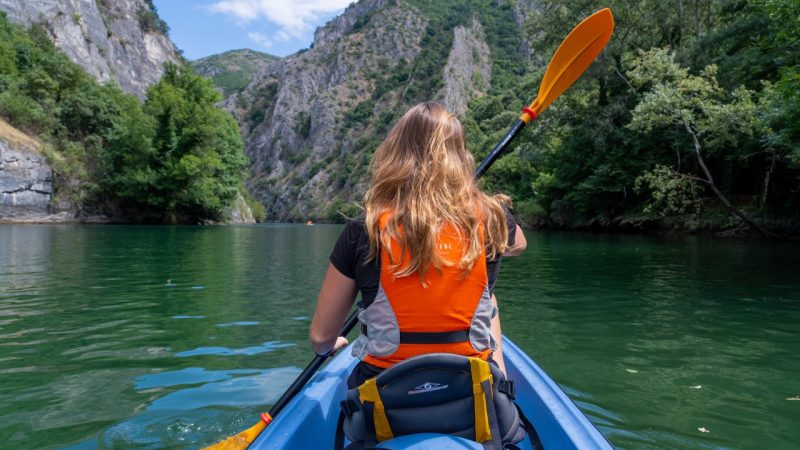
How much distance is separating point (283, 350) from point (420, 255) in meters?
4.03

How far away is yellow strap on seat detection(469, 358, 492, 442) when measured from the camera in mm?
1814

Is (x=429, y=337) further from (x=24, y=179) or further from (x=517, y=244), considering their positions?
(x=24, y=179)

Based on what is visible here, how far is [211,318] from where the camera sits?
269 inches

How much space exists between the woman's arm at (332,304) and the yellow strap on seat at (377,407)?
0.30 metres

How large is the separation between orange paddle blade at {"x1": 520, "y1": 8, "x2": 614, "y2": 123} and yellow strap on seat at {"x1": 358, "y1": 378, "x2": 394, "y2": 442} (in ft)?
11.2

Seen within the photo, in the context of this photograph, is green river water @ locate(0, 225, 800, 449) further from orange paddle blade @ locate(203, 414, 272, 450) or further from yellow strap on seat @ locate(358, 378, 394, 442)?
yellow strap on seat @ locate(358, 378, 394, 442)

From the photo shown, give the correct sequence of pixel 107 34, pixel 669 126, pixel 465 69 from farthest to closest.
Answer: pixel 465 69, pixel 107 34, pixel 669 126

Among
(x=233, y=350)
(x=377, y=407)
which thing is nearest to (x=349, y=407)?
(x=377, y=407)

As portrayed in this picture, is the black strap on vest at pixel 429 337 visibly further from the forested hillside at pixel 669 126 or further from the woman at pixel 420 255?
the forested hillside at pixel 669 126

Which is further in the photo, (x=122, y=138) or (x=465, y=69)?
(x=465, y=69)

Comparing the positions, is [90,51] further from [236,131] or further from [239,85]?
[239,85]

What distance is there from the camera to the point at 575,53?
4.62 meters

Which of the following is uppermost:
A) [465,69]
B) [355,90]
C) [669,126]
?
[355,90]

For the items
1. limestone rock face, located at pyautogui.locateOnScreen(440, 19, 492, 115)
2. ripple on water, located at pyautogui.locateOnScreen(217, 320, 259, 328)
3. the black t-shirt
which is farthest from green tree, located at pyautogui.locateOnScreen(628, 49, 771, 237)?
limestone rock face, located at pyautogui.locateOnScreen(440, 19, 492, 115)
